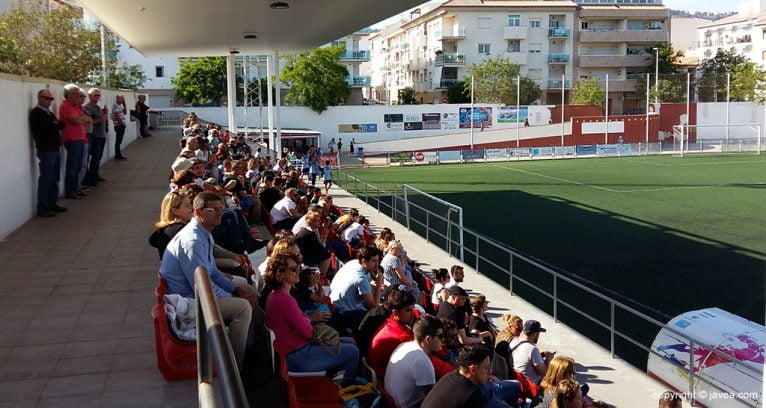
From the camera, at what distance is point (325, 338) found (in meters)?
5.54

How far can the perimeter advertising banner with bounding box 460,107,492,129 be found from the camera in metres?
62.4

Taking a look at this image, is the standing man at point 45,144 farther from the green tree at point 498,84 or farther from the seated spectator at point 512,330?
the green tree at point 498,84

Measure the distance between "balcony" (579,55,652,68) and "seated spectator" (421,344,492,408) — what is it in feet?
252

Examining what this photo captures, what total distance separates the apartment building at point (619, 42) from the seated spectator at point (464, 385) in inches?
2978

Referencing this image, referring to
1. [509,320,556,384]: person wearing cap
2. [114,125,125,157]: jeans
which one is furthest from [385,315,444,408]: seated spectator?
[114,125,125,157]: jeans

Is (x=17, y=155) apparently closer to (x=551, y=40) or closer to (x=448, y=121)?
(x=448, y=121)

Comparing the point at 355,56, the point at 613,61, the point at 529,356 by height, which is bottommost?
the point at 529,356

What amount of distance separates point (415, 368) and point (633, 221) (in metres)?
21.2

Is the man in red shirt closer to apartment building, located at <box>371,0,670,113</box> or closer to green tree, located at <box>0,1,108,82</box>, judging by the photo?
green tree, located at <box>0,1,108,82</box>

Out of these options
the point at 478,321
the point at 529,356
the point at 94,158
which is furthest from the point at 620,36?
the point at 529,356

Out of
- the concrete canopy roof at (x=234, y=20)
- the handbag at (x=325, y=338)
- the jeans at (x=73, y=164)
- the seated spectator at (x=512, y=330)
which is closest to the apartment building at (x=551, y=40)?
the concrete canopy roof at (x=234, y=20)

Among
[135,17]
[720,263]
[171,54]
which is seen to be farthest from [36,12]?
[720,263]

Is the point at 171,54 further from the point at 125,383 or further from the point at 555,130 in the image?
the point at 555,130

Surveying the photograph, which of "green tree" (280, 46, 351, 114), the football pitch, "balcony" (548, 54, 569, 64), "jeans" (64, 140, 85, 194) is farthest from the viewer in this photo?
"balcony" (548, 54, 569, 64)
